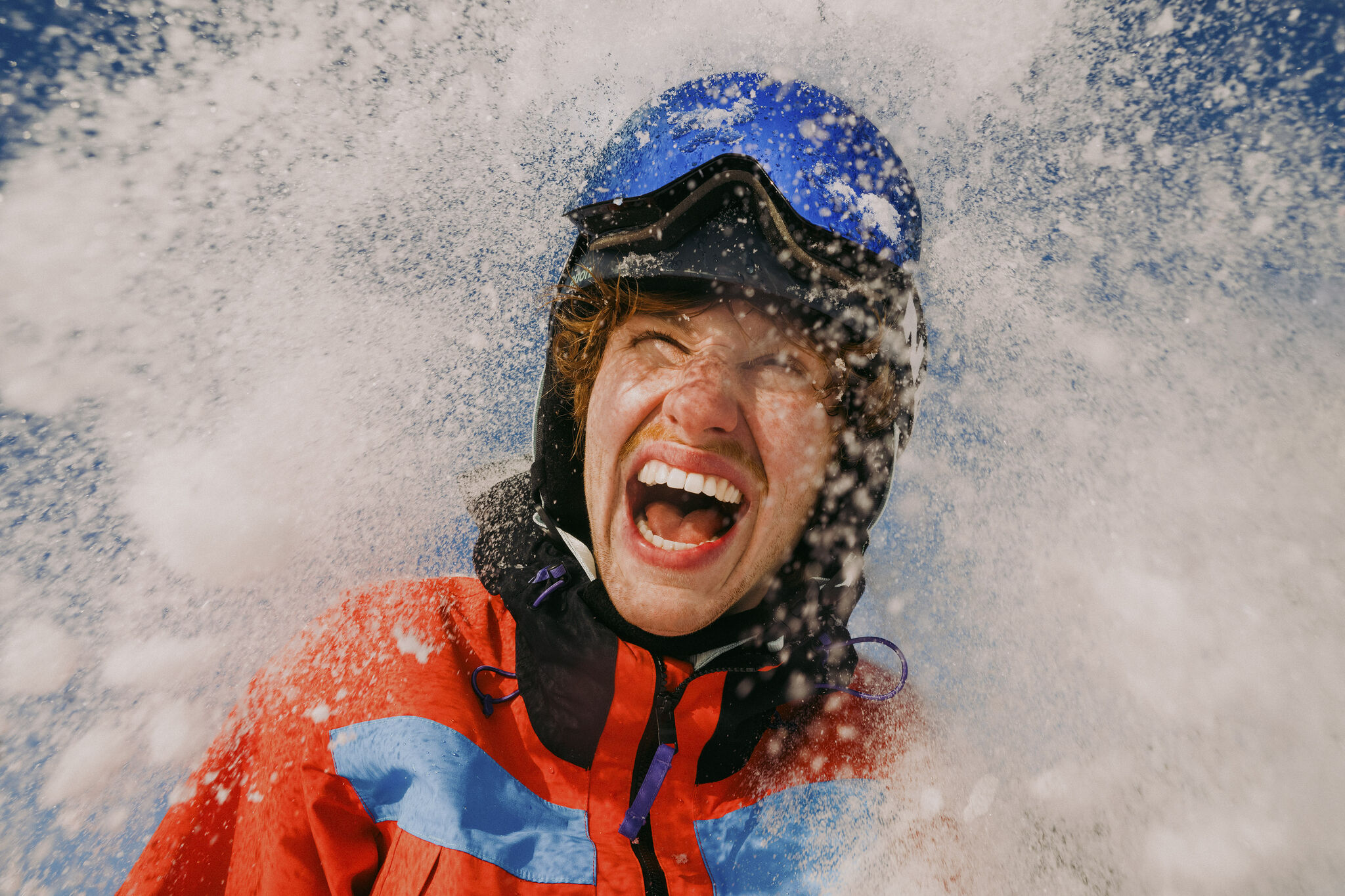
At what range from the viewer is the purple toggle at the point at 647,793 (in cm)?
170

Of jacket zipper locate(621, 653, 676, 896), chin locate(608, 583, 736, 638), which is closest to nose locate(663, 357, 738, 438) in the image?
chin locate(608, 583, 736, 638)

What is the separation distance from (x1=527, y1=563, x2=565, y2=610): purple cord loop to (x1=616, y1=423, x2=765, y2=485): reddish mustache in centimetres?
50

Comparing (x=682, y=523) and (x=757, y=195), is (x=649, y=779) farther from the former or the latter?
(x=757, y=195)

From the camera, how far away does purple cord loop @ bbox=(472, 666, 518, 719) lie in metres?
1.86

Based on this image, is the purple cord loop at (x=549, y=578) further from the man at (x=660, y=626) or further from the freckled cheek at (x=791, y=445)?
the freckled cheek at (x=791, y=445)

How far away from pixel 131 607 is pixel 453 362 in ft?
5.82

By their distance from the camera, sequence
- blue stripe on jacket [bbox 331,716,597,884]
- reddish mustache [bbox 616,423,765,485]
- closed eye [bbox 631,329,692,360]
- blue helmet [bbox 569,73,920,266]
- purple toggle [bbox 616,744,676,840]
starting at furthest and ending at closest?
1. blue helmet [bbox 569,73,920,266]
2. closed eye [bbox 631,329,692,360]
3. reddish mustache [bbox 616,423,765,485]
4. purple toggle [bbox 616,744,676,840]
5. blue stripe on jacket [bbox 331,716,597,884]

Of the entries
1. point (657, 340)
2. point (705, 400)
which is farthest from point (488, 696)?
point (657, 340)

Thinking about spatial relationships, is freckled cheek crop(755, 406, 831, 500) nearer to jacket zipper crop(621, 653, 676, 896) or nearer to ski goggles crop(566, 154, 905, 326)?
ski goggles crop(566, 154, 905, 326)

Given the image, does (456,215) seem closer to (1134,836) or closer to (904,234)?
(904,234)

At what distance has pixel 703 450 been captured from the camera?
1812 millimetres

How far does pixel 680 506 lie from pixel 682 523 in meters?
0.15

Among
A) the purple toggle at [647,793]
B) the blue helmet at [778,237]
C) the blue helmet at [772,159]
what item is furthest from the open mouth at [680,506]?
the blue helmet at [772,159]

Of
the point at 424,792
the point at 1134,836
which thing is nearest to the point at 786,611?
the point at 1134,836
